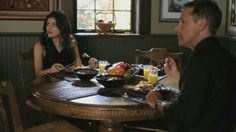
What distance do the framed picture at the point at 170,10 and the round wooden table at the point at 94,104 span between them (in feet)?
6.94

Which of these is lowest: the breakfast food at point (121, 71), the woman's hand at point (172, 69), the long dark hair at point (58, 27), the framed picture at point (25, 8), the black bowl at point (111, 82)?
the black bowl at point (111, 82)

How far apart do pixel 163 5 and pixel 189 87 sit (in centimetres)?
277

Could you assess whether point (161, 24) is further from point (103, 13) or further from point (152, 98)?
point (152, 98)

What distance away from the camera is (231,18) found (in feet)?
13.0

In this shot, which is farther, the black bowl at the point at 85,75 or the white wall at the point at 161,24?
the white wall at the point at 161,24

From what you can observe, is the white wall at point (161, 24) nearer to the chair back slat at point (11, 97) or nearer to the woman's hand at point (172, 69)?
the woman's hand at point (172, 69)

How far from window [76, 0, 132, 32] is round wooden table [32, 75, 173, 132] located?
1.91m

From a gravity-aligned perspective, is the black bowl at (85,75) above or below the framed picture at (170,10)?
below

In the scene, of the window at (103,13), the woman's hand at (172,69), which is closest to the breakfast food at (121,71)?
the woman's hand at (172,69)

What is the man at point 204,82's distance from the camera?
150cm

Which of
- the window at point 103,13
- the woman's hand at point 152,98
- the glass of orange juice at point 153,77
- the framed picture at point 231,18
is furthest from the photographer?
the window at point 103,13

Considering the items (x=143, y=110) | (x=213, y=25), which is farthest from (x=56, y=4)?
(x=213, y=25)

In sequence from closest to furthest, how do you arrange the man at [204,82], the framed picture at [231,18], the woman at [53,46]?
the man at [204,82], the woman at [53,46], the framed picture at [231,18]

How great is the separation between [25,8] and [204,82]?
8.87 ft
